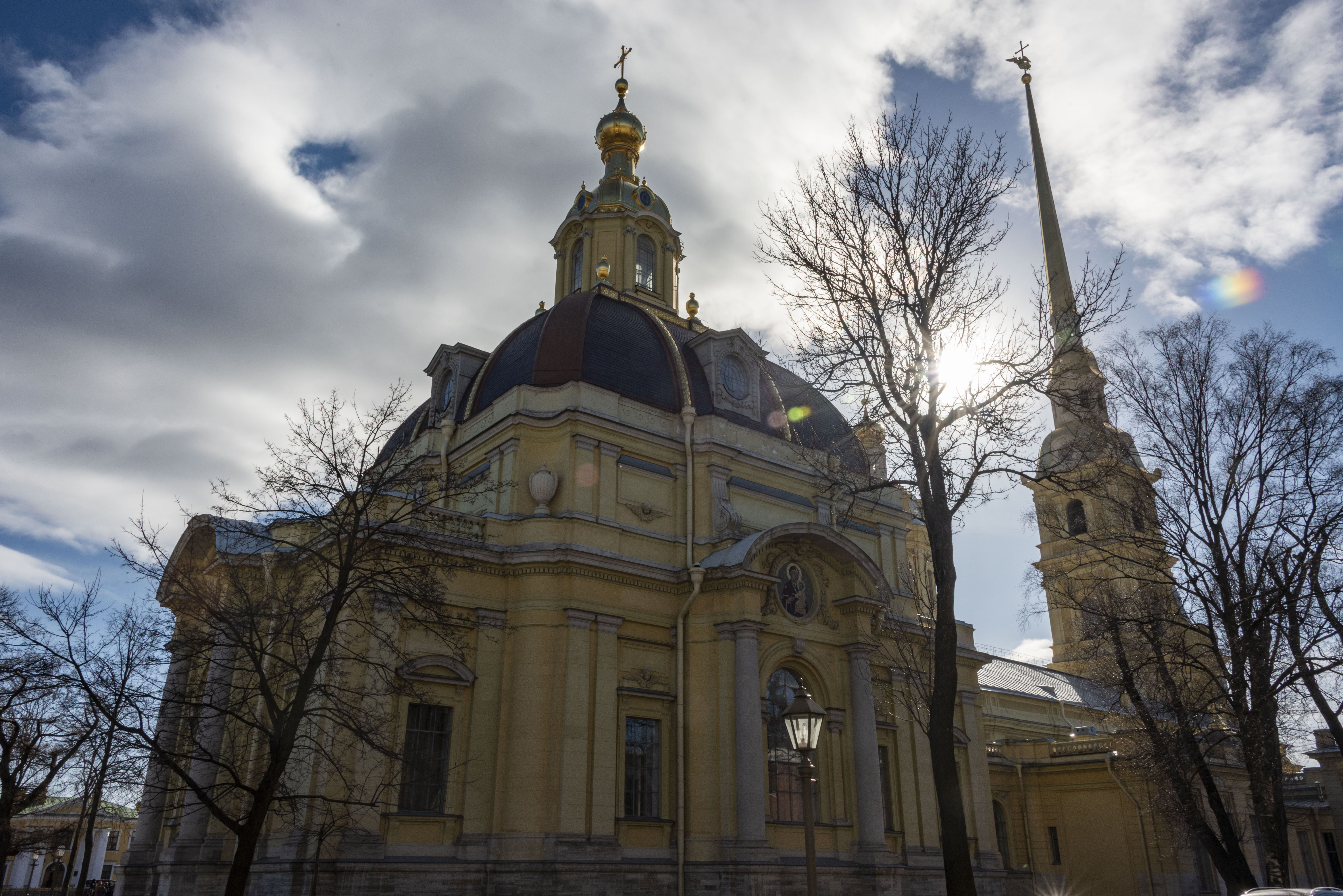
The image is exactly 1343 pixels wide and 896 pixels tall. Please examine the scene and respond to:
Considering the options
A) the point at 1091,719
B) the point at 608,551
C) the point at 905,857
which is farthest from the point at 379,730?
the point at 1091,719

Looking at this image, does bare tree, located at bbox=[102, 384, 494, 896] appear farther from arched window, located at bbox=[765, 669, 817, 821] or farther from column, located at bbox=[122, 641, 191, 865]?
arched window, located at bbox=[765, 669, 817, 821]

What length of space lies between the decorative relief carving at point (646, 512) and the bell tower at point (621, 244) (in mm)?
10545

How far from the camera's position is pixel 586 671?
2098 centimetres

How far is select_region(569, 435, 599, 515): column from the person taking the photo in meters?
23.0

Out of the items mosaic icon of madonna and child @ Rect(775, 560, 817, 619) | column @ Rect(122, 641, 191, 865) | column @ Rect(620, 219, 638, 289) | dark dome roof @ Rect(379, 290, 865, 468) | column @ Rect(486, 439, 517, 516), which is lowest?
column @ Rect(122, 641, 191, 865)

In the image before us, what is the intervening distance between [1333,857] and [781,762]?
33.9 m

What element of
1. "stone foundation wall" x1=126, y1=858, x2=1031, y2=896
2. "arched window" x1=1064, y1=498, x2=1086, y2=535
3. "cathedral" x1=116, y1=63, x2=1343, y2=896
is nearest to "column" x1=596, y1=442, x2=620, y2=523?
"cathedral" x1=116, y1=63, x2=1343, y2=896

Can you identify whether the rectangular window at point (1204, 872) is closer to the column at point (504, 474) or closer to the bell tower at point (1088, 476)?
the bell tower at point (1088, 476)

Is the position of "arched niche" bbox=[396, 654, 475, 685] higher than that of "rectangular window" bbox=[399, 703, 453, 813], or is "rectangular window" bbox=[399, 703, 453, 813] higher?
"arched niche" bbox=[396, 654, 475, 685]

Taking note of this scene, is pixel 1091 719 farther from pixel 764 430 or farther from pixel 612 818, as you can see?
pixel 612 818

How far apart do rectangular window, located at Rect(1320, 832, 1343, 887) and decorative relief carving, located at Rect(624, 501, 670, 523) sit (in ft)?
117

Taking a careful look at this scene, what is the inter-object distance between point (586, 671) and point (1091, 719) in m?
28.3

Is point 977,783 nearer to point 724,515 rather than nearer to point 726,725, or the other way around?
point 726,725

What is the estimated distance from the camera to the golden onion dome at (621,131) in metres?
36.8
